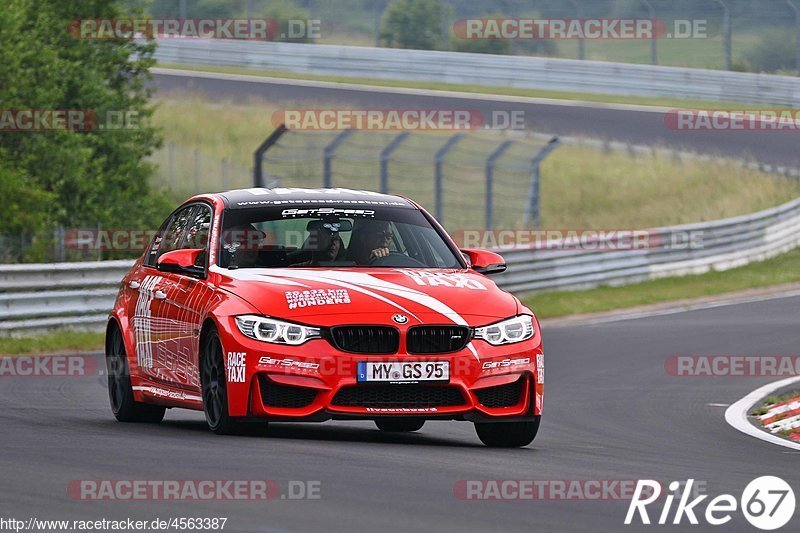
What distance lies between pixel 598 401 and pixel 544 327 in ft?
27.2

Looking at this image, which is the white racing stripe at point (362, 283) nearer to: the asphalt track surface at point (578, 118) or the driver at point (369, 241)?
the driver at point (369, 241)

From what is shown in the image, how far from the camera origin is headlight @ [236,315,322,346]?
9.03 metres

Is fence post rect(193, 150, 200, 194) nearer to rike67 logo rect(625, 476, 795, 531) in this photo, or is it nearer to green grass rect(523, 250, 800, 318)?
green grass rect(523, 250, 800, 318)

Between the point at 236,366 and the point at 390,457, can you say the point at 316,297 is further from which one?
the point at 390,457

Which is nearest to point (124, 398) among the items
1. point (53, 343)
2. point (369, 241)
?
point (369, 241)

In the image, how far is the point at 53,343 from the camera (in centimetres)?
1845

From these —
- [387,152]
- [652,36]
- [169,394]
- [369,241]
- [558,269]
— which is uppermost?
[369,241]

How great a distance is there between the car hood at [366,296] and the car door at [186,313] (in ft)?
0.80

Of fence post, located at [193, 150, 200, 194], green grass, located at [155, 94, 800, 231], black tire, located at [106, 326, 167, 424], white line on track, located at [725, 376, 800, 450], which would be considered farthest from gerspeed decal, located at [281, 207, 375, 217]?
fence post, located at [193, 150, 200, 194]

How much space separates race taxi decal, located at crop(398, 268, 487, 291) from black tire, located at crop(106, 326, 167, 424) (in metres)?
2.28

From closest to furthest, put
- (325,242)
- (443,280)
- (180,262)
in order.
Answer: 1. (443,280)
2. (180,262)
3. (325,242)

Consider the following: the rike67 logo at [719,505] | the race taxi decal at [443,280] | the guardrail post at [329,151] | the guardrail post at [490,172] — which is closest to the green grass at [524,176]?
the guardrail post at [490,172]

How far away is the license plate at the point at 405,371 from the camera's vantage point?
29.7 feet

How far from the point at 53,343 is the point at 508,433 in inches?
385
